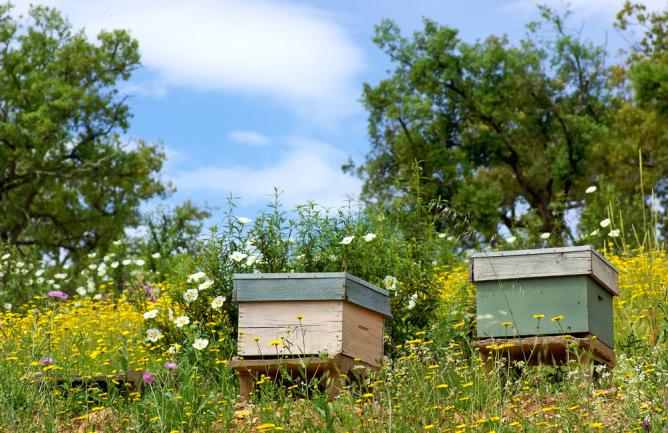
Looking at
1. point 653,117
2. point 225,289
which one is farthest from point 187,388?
point 653,117

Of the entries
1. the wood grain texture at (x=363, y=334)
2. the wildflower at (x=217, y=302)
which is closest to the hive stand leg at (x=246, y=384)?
the wood grain texture at (x=363, y=334)

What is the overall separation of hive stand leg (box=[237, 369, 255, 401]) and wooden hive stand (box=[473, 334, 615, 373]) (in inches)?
58.1

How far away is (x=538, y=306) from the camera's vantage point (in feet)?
18.6

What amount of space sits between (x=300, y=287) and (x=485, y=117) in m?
22.3

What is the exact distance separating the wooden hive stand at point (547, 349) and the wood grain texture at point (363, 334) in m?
0.71

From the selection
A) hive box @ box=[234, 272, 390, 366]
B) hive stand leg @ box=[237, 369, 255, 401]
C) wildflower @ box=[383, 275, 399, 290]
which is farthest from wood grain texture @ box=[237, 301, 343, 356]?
wildflower @ box=[383, 275, 399, 290]

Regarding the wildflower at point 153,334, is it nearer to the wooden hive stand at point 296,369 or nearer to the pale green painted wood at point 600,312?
the wooden hive stand at point 296,369

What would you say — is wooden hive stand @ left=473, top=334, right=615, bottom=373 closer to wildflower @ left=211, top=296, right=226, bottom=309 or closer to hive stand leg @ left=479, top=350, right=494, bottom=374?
hive stand leg @ left=479, top=350, right=494, bottom=374

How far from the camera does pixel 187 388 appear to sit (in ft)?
16.1

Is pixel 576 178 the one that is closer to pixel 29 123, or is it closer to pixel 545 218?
pixel 545 218

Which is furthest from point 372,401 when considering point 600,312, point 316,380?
point 600,312

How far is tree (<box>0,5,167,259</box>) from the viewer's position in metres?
26.1

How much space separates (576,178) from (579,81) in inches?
144

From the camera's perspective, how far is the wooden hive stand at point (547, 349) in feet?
17.7
